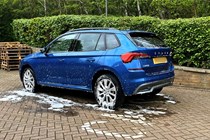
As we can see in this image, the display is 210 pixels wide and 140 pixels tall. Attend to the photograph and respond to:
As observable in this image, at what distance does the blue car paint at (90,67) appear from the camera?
6.09 m

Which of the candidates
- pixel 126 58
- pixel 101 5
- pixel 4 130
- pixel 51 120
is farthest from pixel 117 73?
pixel 101 5

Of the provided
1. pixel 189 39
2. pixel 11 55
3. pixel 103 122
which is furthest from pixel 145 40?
pixel 11 55

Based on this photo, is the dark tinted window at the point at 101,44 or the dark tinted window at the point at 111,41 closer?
the dark tinted window at the point at 111,41

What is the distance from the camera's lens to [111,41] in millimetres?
6543

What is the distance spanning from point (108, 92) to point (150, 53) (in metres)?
1.11

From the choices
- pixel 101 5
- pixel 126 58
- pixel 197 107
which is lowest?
pixel 197 107

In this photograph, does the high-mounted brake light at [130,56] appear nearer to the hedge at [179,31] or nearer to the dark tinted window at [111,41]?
the dark tinted window at [111,41]

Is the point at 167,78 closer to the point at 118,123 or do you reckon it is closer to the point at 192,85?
the point at 118,123

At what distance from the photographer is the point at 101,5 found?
18.8 metres

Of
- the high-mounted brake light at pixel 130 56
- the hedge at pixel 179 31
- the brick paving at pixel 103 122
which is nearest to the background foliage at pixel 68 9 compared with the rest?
the hedge at pixel 179 31

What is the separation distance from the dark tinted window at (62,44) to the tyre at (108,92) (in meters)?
1.30

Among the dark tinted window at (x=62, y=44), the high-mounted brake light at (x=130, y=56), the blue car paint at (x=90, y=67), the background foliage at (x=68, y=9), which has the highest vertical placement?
the background foliage at (x=68, y=9)

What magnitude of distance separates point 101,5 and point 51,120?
45.5 feet

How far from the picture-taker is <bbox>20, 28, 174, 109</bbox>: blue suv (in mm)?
6105
